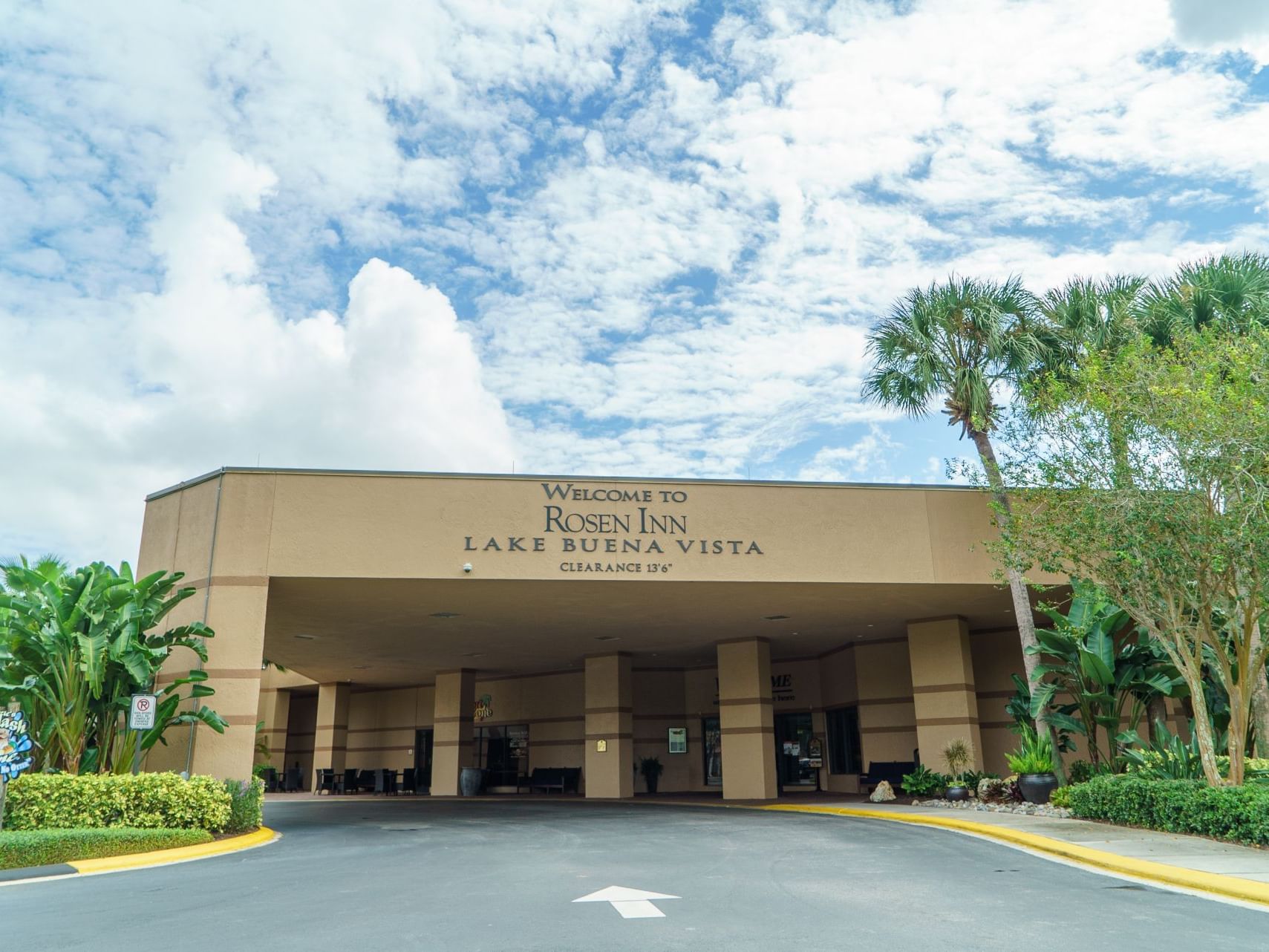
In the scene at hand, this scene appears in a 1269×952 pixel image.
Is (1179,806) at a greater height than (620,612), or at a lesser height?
lesser

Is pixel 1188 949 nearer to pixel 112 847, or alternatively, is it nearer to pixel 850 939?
pixel 850 939

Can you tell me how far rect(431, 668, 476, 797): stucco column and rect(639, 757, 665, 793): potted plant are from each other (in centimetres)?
596

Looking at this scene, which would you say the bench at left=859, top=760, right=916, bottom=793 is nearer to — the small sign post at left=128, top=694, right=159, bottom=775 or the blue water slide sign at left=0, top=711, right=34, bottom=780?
the small sign post at left=128, top=694, right=159, bottom=775

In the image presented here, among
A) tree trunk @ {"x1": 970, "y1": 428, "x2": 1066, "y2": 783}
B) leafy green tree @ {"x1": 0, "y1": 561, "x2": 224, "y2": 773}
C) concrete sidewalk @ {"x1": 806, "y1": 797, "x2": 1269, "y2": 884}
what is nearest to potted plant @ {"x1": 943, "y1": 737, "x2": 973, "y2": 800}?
tree trunk @ {"x1": 970, "y1": 428, "x2": 1066, "y2": 783}

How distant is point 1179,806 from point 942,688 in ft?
37.0

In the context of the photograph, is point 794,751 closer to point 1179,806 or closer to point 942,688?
point 942,688

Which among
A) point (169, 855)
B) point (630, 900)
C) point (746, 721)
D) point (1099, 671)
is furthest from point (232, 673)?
point (1099, 671)

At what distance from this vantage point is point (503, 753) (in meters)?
35.6

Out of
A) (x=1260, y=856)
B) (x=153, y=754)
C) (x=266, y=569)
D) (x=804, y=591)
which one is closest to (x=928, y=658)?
(x=804, y=591)

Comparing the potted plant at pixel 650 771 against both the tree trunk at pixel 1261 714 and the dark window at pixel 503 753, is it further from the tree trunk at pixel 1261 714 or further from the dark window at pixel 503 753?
the tree trunk at pixel 1261 714

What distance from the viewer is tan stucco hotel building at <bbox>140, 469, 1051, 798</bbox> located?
17922 mm

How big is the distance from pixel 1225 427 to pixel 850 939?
9265 mm

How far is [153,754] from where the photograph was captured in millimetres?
17578

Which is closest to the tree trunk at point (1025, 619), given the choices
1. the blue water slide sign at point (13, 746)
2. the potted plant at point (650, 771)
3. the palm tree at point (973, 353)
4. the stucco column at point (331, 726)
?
the palm tree at point (973, 353)
